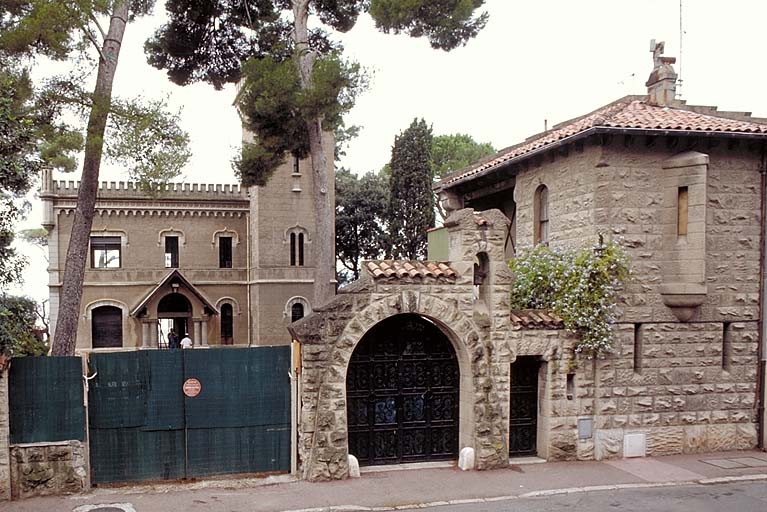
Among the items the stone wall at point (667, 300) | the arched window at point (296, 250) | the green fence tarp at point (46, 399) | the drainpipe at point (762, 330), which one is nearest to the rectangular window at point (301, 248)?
the arched window at point (296, 250)

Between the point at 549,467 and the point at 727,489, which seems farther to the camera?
the point at 549,467

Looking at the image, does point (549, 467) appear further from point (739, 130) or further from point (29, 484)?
point (29, 484)

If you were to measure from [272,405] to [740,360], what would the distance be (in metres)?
9.46

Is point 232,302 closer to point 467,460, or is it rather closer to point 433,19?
point 433,19

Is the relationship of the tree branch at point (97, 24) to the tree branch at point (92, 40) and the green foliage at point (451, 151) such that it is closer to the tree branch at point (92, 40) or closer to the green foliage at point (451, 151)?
the tree branch at point (92, 40)

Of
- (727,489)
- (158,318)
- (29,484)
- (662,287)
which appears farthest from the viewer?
(158,318)

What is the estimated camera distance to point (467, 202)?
17891 millimetres

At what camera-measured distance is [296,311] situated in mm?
34125

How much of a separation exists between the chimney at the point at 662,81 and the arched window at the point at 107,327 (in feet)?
95.8

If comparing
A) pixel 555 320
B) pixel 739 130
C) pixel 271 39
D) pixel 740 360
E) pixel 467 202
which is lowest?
pixel 740 360

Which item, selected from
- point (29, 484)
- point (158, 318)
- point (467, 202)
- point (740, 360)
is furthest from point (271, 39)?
point (158, 318)

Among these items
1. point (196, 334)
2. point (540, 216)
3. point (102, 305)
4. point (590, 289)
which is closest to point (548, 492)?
point (590, 289)

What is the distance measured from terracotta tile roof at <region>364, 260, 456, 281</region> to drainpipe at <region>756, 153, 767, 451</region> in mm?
6750

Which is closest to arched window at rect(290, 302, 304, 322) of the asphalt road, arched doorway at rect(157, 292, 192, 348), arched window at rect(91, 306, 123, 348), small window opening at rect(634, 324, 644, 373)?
arched doorway at rect(157, 292, 192, 348)
